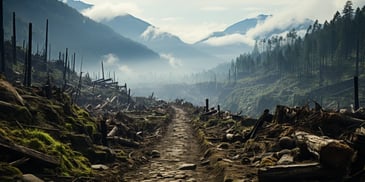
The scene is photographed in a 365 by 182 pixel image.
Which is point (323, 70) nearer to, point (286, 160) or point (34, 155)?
point (286, 160)

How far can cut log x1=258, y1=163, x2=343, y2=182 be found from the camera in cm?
859

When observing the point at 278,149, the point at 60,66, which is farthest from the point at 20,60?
the point at 278,149

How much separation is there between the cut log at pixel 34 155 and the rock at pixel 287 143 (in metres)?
8.46

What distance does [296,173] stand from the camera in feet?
28.9

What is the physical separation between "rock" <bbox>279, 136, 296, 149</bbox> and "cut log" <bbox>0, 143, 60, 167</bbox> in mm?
8459

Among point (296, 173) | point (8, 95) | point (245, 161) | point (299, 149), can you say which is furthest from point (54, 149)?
point (299, 149)

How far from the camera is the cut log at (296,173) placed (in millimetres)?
8595

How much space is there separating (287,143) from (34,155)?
30.4 ft

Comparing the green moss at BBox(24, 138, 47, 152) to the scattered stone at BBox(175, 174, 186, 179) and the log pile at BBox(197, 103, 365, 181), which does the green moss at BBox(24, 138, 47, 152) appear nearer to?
the scattered stone at BBox(175, 174, 186, 179)

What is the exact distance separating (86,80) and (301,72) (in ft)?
Answer: 305

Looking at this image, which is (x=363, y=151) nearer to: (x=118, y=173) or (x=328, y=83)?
(x=118, y=173)

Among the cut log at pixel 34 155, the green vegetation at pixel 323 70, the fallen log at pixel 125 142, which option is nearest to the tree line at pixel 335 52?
the green vegetation at pixel 323 70

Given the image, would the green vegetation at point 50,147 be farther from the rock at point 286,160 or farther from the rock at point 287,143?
the rock at point 287,143

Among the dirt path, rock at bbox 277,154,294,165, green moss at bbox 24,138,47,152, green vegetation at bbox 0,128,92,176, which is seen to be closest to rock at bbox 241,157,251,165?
the dirt path
